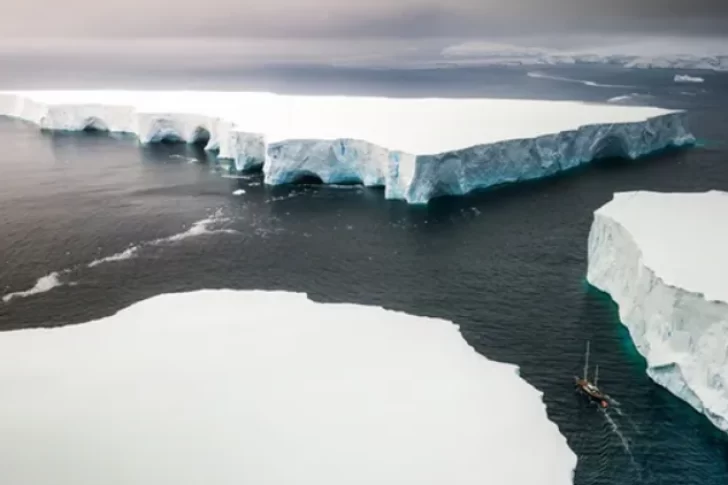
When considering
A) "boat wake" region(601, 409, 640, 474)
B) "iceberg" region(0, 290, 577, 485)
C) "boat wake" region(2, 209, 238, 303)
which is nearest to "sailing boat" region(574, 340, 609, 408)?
"boat wake" region(601, 409, 640, 474)

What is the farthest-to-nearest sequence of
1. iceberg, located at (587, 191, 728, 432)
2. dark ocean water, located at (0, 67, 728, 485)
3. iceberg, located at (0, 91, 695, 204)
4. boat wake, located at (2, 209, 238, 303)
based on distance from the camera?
iceberg, located at (0, 91, 695, 204) → boat wake, located at (2, 209, 238, 303) → dark ocean water, located at (0, 67, 728, 485) → iceberg, located at (587, 191, 728, 432)

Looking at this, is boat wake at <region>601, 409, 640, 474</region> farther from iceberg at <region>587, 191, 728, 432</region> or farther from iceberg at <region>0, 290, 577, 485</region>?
iceberg at <region>587, 191, 728, 432</region>

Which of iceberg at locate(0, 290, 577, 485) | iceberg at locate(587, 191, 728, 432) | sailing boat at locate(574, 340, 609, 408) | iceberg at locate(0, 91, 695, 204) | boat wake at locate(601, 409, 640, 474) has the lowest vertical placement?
boat wake at locate(601, 409, 640, 474)

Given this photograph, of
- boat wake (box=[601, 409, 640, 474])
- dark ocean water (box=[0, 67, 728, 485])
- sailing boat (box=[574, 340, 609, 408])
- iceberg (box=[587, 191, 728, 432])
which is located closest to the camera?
boat wake (box=[601, 409, 640, 474])

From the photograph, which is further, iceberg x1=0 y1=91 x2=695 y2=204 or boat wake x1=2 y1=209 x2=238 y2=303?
iceberg x1=0 y1=91 x2=695 y2=204

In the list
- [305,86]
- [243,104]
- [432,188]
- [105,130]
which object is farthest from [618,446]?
[305,86]

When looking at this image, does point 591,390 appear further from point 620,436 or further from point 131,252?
point 131,252

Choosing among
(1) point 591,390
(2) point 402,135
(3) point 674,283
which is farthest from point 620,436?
(2) point 402,135
